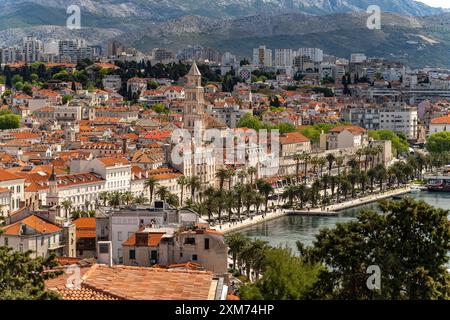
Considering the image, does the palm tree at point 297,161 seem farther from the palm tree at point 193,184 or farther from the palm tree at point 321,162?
the palm tree at point 193,184

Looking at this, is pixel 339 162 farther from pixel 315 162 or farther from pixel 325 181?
pixel 325 181

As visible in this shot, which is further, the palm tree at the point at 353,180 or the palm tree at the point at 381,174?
the palm tree at the point at 381,174

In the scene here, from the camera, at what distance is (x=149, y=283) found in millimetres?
11477

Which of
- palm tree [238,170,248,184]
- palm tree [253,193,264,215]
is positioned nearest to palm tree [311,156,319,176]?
palm tree [238,170,248,184]

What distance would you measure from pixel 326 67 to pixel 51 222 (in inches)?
3125

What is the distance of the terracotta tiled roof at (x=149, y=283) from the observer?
10.8 m

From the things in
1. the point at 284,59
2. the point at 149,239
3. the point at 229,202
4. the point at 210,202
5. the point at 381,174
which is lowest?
the point at 381,174

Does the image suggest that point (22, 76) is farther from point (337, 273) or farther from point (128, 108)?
point (337, 273)

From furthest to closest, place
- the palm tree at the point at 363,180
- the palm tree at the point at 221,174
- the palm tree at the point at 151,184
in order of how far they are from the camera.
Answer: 1. the palm tree at the point at 363,180
2. the palm tree at the point at 221,174
3. the palm tree at the point at 151,184

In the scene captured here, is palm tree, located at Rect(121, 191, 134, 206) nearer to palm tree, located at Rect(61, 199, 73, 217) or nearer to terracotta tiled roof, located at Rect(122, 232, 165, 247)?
palm tree, located at Rect(61, 199, 73, 217)

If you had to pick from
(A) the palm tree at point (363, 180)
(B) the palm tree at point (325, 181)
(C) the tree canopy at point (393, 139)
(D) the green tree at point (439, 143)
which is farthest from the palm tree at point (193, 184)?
(D) the green tree at point (439, 143)

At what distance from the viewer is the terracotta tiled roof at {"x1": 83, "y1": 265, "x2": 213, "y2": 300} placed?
10.8 m

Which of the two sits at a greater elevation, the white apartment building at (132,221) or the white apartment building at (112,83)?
the white apartment building at (112,83)

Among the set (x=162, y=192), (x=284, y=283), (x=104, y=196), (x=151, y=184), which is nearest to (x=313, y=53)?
(x=151, y=184)
